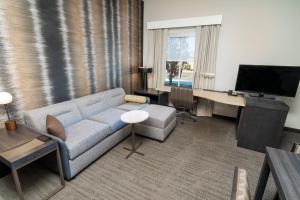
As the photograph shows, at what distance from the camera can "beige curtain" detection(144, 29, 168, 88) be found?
13.8 ft

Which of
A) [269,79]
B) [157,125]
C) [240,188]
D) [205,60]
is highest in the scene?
[205,60]

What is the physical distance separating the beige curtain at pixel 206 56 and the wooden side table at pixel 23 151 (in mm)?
3274

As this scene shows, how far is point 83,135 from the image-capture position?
2.20 metres

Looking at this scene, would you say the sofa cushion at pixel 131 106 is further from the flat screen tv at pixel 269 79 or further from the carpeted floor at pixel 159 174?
the flat screen tv at pixel 269 79

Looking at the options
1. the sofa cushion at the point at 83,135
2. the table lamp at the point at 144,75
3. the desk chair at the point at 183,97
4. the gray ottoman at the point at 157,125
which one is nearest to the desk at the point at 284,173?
the gray ottoman at the point at 157,125

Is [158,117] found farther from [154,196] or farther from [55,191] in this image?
[55,191]

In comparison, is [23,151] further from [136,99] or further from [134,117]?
[136,99]

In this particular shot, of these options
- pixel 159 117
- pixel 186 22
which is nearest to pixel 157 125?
pixel 159 117

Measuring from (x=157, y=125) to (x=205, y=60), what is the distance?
2.01 m

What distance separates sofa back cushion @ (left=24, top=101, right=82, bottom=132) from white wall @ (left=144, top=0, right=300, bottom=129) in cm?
307

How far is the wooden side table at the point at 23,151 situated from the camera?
147 cm

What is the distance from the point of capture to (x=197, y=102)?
4102 millimetres

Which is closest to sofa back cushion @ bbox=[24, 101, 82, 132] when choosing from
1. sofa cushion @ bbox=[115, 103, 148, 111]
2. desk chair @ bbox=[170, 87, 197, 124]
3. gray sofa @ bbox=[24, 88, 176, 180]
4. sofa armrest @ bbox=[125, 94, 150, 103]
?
gray sofa @ bbox=[24, 88, 176, 180]

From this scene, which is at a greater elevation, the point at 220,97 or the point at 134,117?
the point at 220,97
